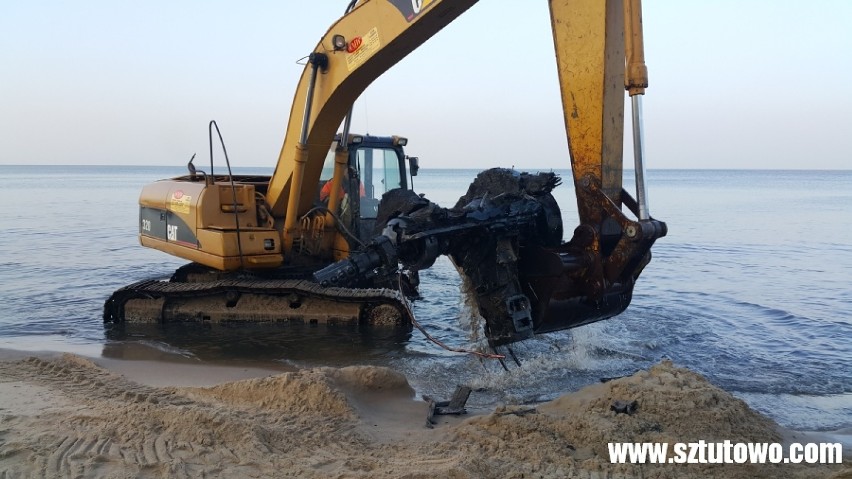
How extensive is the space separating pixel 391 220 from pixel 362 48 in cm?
202

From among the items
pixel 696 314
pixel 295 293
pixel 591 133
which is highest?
pixel 591 133

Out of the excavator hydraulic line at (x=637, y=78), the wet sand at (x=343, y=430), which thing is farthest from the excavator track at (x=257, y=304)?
the excavator hydraulic line at (x=637, y=78)

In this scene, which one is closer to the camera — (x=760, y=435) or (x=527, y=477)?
(x=527, y=477)

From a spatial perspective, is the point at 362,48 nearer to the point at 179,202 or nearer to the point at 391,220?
the point at 391,220

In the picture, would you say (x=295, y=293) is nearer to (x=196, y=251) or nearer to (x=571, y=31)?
(x=196, y=251)

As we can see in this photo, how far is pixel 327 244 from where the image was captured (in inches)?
325

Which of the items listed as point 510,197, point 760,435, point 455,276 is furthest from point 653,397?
point 455,276

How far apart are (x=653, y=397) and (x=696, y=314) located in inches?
213

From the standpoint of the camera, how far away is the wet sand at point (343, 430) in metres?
3.63

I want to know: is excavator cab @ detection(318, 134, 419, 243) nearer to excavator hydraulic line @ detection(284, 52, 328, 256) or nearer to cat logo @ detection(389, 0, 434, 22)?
excavator hydraulic line @ detection(284, 52, 328, 256)

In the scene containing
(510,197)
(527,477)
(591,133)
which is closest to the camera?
(527,477)

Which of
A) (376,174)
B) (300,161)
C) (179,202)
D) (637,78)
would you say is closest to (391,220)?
(637,78)

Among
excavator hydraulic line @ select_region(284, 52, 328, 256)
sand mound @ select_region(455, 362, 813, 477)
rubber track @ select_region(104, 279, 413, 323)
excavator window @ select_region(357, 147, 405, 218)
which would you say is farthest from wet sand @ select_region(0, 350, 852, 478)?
excavator window @ select_region(357, 147, 405, 218)

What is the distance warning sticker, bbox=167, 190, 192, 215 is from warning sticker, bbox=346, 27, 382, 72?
2714 millimetres
